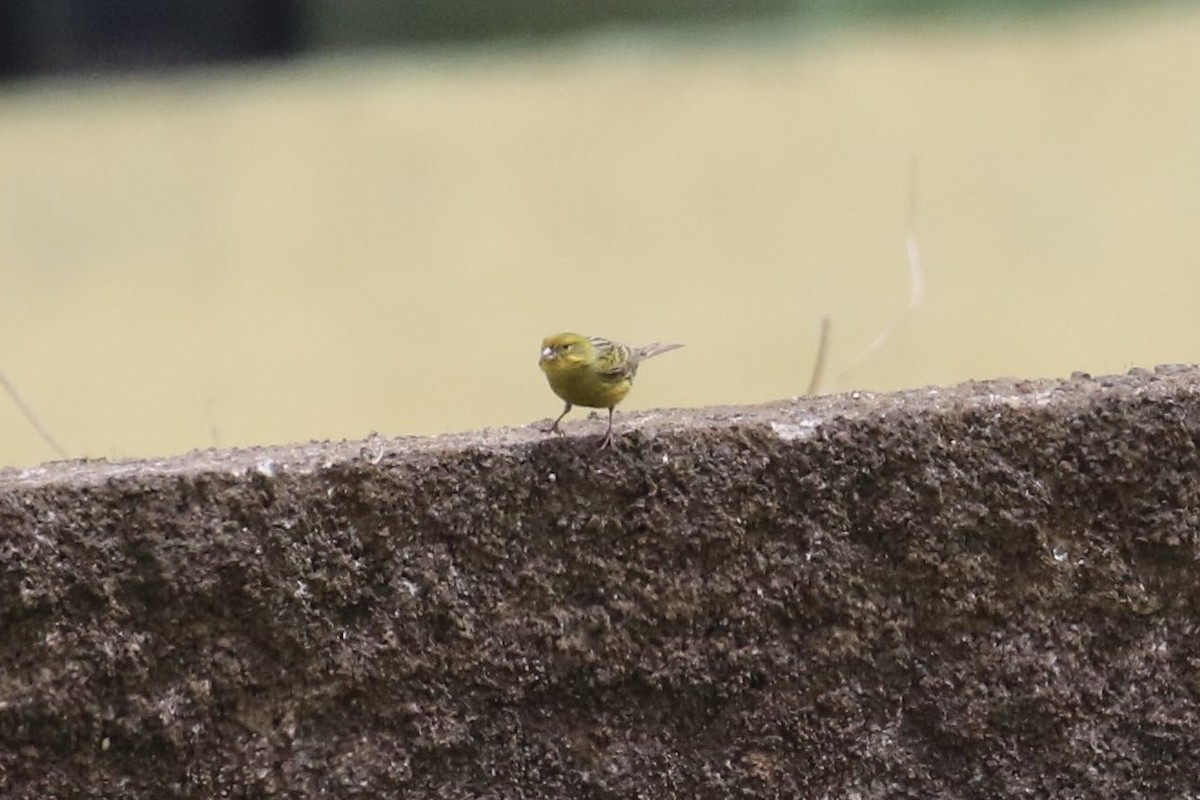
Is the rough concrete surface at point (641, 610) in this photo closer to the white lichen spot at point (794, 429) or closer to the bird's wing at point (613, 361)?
the white lichen spot at point (794, 429)

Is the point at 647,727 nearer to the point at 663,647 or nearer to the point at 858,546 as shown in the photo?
the point at 663,647

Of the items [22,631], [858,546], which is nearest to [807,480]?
[858,546]

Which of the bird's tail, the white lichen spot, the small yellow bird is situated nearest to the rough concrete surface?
the white lichen spot

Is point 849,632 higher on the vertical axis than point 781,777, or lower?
higher

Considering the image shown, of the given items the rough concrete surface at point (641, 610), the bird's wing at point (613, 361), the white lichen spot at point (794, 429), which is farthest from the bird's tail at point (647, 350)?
the white lichen spot at point (794, 429)

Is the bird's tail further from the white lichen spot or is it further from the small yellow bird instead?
the white lichen spot

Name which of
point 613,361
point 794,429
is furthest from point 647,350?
point 794,429

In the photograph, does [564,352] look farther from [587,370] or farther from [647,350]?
[647,350]
